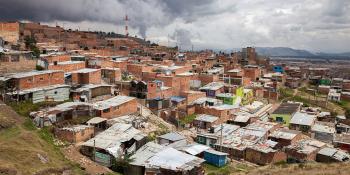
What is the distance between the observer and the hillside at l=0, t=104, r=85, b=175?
59.3 ft

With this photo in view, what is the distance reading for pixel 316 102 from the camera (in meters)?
53.9

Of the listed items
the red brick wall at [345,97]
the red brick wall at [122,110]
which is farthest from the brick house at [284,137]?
the red brick wall at [345,97]

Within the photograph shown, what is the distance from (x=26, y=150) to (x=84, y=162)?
12.3 feet

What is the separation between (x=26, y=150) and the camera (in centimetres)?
1966

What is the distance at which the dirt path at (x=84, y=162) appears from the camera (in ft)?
70.3

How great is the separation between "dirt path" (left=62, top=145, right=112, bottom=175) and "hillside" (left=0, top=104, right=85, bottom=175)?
0.62 metres

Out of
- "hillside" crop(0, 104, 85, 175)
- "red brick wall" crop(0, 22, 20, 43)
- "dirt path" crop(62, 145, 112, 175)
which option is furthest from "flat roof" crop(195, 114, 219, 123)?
"red brick wall" crop(0, 22, 20, 43)

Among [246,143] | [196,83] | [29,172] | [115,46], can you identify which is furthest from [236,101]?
[115,46]

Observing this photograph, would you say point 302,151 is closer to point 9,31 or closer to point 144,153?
point 144,153

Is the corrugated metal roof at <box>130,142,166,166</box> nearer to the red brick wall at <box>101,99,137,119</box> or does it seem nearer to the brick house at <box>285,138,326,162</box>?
the red brick wall at <box>101,99,137,119</box>

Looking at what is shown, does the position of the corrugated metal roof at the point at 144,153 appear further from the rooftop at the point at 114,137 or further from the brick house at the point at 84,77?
the brick house at the point at 84,77

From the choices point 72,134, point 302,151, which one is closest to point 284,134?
point 302,151

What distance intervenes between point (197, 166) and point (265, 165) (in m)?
7.34

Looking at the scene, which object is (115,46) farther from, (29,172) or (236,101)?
(29,172)
